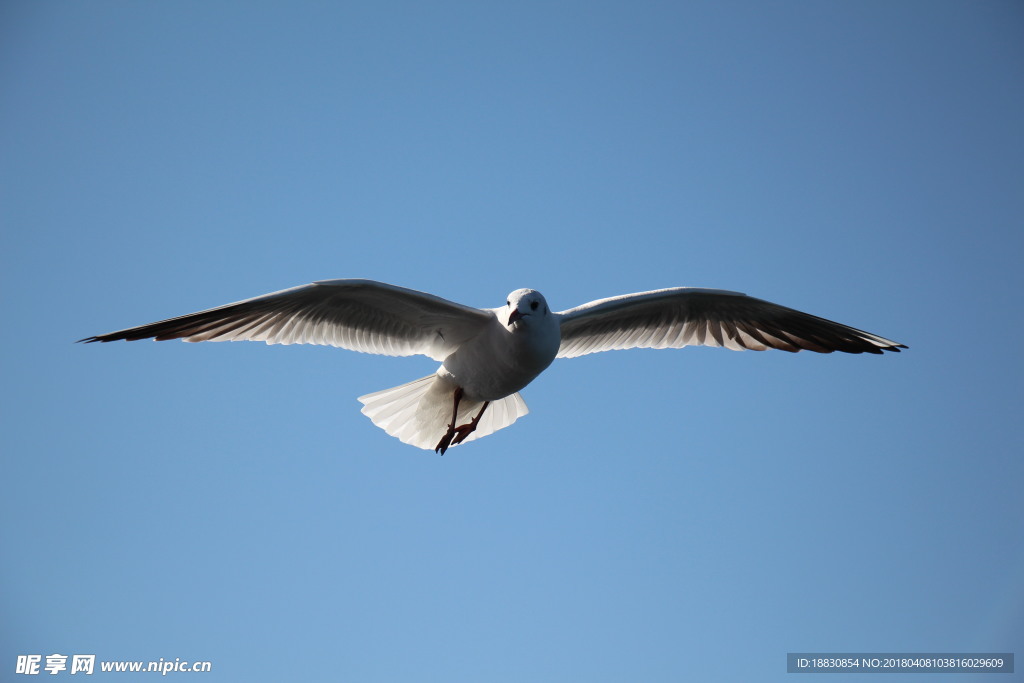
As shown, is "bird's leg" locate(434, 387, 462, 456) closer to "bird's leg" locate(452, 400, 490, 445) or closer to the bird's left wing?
"bird's leg" locate(452, 400, 490, 445)

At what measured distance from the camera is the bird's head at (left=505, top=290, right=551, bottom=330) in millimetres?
6168

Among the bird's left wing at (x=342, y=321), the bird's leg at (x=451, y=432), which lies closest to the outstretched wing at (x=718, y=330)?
the bird's leg at (x=451, y=432)

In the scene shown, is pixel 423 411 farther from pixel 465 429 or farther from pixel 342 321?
pixel 342 321

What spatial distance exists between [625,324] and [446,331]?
173cm

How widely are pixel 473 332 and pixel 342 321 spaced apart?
1075 millimetres

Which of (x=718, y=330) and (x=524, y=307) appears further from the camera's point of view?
(x=718, y=330)

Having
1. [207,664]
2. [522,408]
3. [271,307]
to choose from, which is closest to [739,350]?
[522,408]

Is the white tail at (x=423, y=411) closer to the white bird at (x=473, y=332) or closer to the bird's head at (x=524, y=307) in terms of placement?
the white bird at (x=473, y=332)

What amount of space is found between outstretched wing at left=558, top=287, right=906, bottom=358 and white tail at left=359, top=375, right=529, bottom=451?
0.93 meters

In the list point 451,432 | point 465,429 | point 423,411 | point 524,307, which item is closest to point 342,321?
point 423,411

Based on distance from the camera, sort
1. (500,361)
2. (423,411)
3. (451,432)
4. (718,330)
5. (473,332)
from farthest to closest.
→ 1. (718,330)
2. (423,411)
3. (451,432)
4. (473,332)
5. (500,361)

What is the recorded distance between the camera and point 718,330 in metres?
8.01

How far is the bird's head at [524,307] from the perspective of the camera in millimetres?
6168

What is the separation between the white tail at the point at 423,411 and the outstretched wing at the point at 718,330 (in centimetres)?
93
